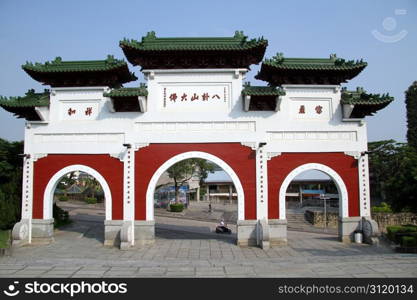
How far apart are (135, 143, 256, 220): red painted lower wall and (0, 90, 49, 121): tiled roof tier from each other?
4.28 metres

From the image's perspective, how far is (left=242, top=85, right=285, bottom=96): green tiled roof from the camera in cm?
1196

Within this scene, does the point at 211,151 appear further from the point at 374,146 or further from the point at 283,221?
the point at 374,146

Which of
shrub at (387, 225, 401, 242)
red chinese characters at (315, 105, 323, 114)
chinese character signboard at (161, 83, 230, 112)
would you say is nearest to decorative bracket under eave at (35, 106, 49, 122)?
chinese character signboard at (161, 83, 230, 112)

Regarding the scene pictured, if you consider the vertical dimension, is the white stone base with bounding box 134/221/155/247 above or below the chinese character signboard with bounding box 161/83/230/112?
below

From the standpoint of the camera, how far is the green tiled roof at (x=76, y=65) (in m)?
12.4

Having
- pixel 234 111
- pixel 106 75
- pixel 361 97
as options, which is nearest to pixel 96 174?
pixel 106 75

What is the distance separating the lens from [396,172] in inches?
969

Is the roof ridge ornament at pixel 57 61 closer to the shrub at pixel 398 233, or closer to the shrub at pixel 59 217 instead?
the shrub at pixel 59 217

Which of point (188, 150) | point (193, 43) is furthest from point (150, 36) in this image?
point (188, 150)

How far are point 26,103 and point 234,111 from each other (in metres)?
7.91

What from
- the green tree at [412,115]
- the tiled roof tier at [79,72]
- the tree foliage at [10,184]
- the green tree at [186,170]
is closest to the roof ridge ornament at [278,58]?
the tiled roof tier at [79,72]

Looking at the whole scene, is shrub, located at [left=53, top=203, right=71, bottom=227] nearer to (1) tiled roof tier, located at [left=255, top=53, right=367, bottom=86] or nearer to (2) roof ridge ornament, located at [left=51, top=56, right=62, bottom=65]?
(2) roof ridge ornament, located at [left=51, top=56, right=62, bottom=65]

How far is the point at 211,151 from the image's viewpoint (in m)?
12.5

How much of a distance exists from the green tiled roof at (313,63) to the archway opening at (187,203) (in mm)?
4290
